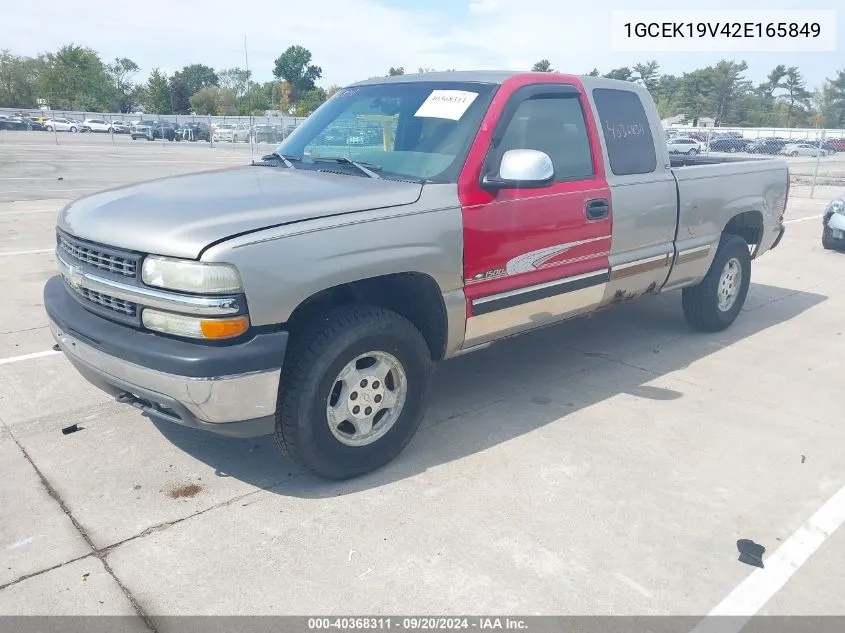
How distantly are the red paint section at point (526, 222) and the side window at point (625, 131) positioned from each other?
14 cm

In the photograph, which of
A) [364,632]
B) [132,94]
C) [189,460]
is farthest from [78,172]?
[132,94]

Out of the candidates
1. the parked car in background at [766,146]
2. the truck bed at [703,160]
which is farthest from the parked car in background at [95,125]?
the truck bed at [703,160]

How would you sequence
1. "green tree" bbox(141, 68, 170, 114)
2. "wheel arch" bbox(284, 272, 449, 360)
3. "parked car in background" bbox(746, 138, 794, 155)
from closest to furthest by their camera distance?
"wheel arch" bbox(284, 272, 449, 360)
"parked car in background" bbox(746, 138, 794, 155)
"green tree" bbox(141, 68, 170, 114)

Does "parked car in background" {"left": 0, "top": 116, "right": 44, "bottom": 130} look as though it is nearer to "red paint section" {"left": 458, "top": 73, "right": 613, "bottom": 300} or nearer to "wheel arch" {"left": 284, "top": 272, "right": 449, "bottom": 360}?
"red paint section" {"left": 458, "top": 73, "right": 613, "bottom": 300}

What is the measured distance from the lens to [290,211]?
10.2 feet

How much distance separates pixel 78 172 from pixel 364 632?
66.7 ft

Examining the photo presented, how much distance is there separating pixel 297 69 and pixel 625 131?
128 m

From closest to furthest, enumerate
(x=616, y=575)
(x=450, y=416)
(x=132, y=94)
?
(x=616, y=575)
(x=450, y=416)
(x=132, y=94)

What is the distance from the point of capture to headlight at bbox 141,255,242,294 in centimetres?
281

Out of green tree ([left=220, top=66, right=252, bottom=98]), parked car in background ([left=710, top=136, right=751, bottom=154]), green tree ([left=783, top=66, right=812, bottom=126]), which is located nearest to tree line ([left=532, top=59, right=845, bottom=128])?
green tree ([left=783, top=66, right=812, bottom=126])

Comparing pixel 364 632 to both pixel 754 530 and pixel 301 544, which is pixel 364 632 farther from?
pixel 754 530

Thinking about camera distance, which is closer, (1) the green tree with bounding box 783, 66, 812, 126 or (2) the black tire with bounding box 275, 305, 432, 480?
(2) the black tire with bounding box 275, 305, 432, 480

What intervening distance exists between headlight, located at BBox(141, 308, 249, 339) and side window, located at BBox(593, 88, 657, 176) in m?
2.70

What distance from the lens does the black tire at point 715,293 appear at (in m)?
5.70
